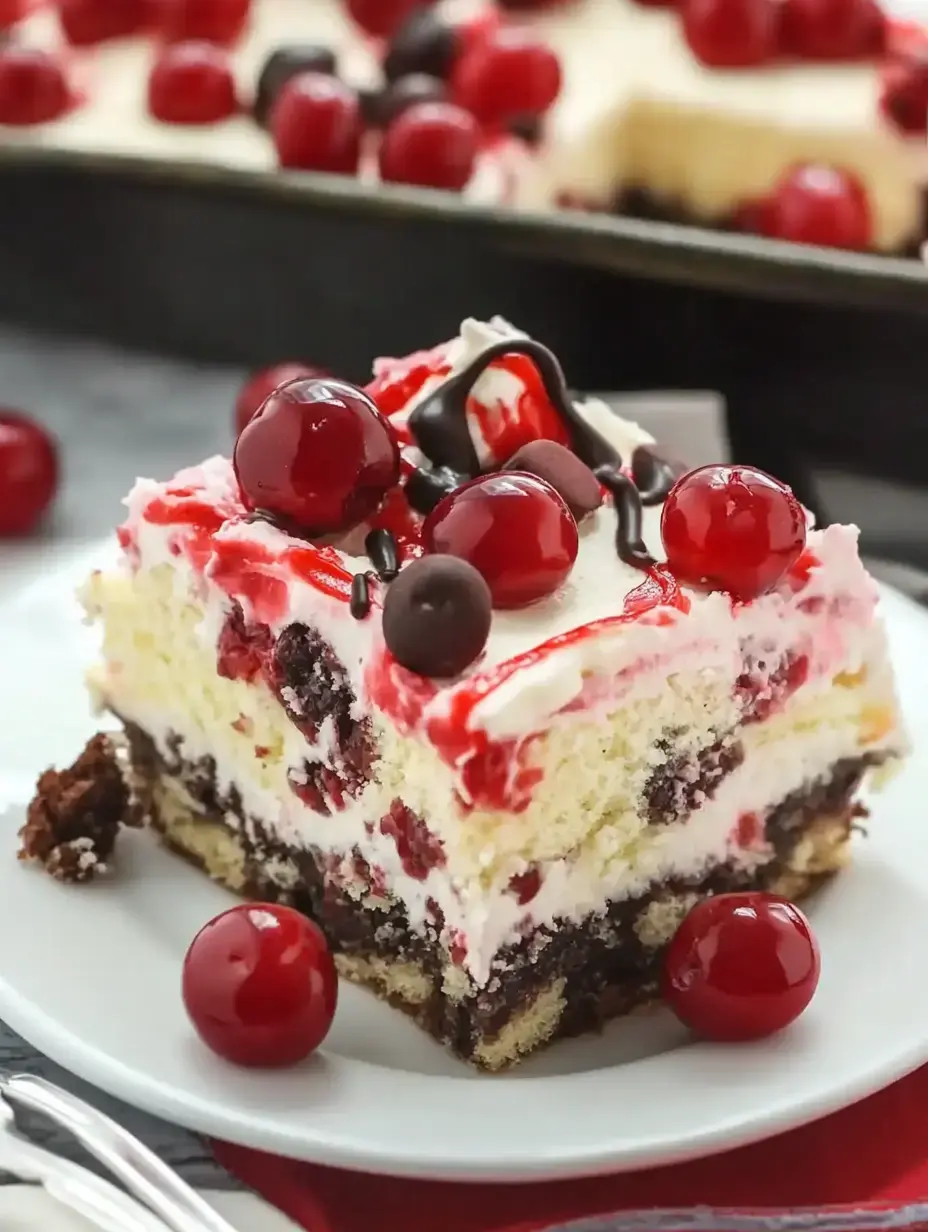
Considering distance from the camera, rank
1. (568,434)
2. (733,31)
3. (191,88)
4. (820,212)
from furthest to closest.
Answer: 1. (733,31)
2. (191,88)
3. (820,212)
4. (568,434)

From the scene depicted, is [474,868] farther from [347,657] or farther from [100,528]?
[100,528]

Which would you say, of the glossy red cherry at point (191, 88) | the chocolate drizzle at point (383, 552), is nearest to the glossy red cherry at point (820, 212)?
the glossy red cherry at point (191, 88)

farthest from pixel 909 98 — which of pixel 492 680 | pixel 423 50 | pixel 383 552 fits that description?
pixel 492 680

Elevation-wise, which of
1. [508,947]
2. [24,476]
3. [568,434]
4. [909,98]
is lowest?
[24,476]

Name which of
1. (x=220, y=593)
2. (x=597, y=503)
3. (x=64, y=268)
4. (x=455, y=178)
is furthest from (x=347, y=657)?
(x=64, y=268)

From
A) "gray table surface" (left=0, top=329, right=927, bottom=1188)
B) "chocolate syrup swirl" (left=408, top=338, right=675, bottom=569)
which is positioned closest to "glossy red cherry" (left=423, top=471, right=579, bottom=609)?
"chocolate syrup swirl" (left=408, top=338, right=675, bottom=569)

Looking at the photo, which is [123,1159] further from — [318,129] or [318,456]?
[318,129]

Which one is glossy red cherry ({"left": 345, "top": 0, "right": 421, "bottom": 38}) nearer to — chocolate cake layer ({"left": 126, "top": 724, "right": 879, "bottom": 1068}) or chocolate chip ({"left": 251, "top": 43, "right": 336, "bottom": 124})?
chocolate chip ({"left": 251, "top": 43, "right": 336, "bottom": 124})
